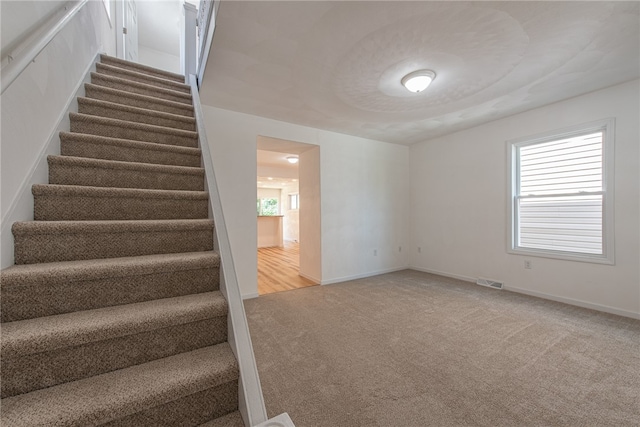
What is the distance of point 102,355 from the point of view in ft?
3.19

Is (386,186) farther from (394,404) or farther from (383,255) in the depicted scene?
(394,404)

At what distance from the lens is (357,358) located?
190 cm

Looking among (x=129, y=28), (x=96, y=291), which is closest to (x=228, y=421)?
(x=96, y=291)

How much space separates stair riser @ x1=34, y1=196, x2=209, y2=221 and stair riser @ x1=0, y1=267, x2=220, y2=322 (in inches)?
20.5

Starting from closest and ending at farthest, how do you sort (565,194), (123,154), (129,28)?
(123,154)
(565,194)
(129,28)

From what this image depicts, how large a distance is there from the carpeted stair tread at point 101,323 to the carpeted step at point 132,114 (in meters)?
1.79

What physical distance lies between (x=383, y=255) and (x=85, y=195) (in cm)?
417

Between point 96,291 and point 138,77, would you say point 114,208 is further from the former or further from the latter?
point 138,77

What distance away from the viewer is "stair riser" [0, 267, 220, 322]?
0.98m

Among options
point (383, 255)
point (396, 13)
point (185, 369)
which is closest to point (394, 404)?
point (185, 369)

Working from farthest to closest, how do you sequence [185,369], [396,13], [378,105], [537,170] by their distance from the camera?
[537,170]
[378,105]
[396,13]
[185,369]

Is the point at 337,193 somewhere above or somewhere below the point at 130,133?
below

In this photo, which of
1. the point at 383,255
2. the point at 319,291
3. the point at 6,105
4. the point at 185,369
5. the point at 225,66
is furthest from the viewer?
the point at 383,255

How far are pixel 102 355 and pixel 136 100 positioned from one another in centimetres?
239
